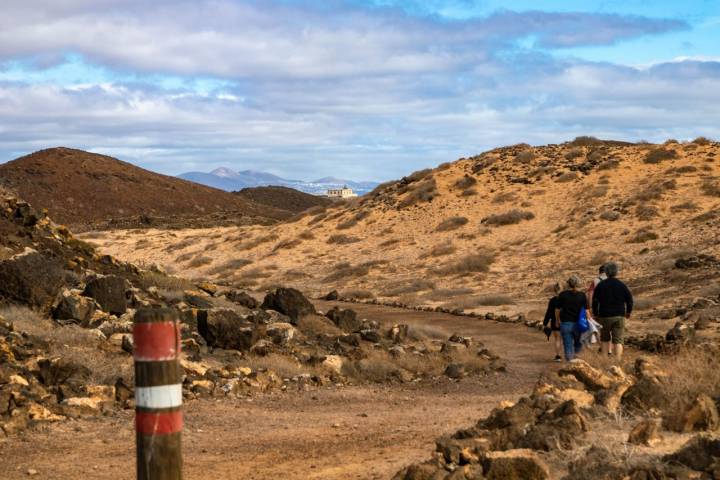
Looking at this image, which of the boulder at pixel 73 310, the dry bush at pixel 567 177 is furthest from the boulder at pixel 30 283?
the dry bush at pixel 567 177

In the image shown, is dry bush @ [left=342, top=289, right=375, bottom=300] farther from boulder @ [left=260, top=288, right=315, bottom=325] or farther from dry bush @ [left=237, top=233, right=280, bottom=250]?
dry bush @ [left=237, top=233, right=280, bottom=250]

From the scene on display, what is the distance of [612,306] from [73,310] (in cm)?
918

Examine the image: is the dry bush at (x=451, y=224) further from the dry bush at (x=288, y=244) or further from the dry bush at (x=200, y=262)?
the dry bush at (x=200, y=262)

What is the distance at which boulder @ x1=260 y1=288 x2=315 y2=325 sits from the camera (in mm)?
20203

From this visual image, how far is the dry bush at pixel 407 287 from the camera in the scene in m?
36.0

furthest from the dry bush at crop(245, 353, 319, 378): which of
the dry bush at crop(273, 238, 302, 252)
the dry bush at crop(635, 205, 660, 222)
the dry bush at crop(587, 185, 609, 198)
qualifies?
the dry bush at crop(273, 238, 302, 252)

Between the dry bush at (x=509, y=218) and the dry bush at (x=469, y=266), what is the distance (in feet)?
21.5

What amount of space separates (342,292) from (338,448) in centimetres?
2852

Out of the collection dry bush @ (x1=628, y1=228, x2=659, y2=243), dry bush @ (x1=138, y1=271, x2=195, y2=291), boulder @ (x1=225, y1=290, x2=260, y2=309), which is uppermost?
dry bush @ (x1=628, y1=228, x2=659, y2=243)

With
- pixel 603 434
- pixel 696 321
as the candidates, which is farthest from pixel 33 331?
pixel 696 321

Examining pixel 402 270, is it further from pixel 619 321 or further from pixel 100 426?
pixel 100 426

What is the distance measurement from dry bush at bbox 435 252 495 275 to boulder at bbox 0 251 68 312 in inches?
981

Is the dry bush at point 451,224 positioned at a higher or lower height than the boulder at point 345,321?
higher

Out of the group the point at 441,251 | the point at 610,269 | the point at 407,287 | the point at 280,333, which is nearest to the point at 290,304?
the point at 280,333
